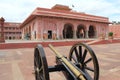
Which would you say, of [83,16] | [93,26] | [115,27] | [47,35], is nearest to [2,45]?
[47,35]

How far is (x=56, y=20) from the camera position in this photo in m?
27.4

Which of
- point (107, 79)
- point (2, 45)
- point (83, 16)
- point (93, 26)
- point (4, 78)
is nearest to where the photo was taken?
point (107, 79)

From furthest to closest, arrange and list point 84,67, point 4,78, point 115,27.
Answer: point 115,27
point 4,78
point 84,67

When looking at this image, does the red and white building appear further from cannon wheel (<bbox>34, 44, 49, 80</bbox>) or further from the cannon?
cannon wheel (<bbox>34, 44, 49, 80</bbox>)

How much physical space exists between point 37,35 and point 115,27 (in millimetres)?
27774

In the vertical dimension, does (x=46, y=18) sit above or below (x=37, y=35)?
above

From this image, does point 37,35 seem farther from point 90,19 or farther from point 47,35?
point 90,19

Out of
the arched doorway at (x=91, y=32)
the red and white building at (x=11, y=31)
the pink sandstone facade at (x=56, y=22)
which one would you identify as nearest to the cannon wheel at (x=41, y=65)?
the pink sandstone facade at (x=56, y=22)

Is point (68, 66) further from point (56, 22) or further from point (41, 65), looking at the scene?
point (56, 22)

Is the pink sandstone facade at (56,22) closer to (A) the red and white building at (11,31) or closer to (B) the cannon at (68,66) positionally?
(B) the cannon at (68,66)

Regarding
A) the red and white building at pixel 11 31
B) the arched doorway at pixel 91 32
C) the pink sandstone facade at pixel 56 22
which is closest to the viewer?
the pink sandstone facade at pixel 56 22

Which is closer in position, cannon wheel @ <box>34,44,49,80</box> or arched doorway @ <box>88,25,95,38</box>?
cannon wheel @ <box>34,44,49,80</box>

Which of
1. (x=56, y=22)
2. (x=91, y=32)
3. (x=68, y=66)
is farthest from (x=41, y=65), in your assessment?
(x=91, y=32)

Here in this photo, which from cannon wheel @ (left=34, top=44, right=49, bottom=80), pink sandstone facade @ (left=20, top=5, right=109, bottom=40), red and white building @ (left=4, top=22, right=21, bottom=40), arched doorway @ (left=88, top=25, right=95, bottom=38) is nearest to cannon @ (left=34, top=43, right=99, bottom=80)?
cannon wheel @ (left=34, top=44, right=49, bottom=80)
